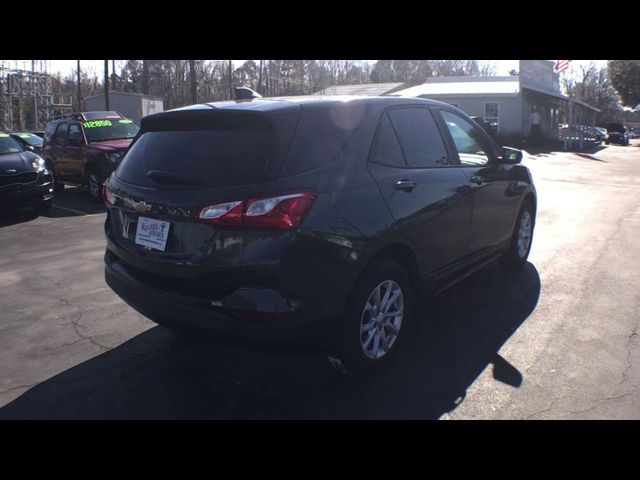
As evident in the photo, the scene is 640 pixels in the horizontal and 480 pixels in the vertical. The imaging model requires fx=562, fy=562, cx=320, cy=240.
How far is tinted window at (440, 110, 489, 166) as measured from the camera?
4.77 m

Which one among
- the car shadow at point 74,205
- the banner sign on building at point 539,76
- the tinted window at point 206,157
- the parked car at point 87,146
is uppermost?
the banner sign on building at point 539,76

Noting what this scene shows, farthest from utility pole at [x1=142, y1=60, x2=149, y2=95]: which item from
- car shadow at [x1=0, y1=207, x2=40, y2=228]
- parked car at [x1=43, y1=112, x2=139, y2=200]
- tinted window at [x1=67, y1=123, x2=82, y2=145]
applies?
car shadow at [x1=0, y1=207, x2=40, y2=228]

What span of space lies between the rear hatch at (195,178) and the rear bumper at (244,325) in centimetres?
22

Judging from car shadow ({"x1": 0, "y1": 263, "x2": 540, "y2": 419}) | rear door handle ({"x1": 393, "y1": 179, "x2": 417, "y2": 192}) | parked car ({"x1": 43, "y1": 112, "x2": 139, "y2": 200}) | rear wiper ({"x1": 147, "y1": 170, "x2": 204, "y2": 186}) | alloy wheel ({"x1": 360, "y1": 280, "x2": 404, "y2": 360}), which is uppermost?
parked car ({"x1": 43, "y1": 112, "x2": 139, "y2": 200})

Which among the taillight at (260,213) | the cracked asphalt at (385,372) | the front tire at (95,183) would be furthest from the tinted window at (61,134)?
the taillight at (260,213)

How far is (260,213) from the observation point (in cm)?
301

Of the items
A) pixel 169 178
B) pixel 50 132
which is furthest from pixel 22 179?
pixel 169 178

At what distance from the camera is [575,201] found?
36.7 feet

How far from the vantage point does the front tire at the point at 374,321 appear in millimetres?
3402

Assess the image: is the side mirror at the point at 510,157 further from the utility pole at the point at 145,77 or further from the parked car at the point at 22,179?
the utility pole at the point at 145,77

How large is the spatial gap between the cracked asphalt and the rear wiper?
51.8 inches

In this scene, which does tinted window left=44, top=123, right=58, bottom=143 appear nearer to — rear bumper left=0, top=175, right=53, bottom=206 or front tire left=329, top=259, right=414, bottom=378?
rear bumper left=0, top=175, right=53, bottom=206
